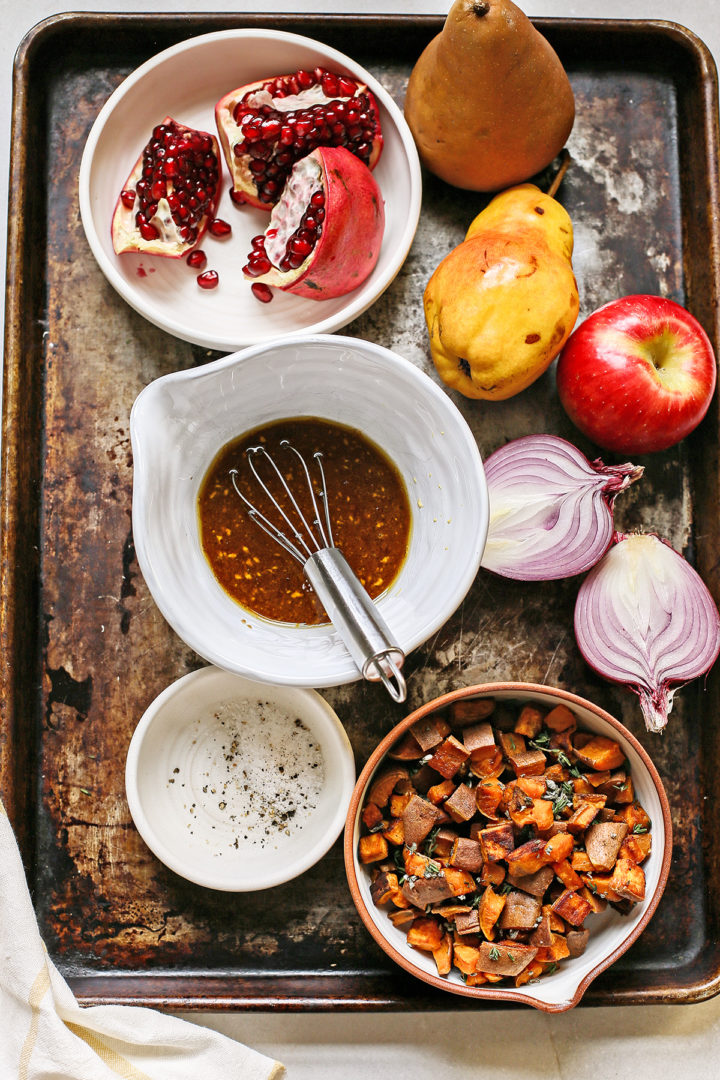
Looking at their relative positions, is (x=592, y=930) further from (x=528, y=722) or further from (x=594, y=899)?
(x=528, y=722)

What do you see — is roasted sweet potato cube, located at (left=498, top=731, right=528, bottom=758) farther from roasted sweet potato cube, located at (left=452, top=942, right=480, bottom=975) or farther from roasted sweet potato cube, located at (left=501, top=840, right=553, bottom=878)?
roasted sweet potato cube, located at (left=452, top=942, right=480, bottom=975)

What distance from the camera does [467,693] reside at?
102cm

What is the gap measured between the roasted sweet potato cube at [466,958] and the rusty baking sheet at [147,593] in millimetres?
117

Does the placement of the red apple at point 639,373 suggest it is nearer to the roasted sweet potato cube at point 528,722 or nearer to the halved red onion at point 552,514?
the halved red onion at point 552,514

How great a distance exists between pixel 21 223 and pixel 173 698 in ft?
2.11

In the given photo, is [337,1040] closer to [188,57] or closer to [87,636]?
[87,636]

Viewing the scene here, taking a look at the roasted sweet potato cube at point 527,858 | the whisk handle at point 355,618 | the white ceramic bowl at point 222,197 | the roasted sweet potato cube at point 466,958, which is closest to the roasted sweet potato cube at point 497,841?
the roasted sweet potato cube at point 527,858

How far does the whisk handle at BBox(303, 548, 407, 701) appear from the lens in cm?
91

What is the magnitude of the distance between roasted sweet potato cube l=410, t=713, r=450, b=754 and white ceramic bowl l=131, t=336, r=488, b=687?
0.14 m

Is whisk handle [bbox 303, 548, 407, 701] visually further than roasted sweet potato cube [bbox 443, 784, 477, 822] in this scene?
No

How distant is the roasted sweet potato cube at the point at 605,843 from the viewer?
102cm

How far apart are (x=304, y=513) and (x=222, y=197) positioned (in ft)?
1.46

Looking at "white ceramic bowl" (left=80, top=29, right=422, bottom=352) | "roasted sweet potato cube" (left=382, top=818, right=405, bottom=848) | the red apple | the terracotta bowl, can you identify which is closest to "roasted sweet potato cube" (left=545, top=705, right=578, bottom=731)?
the terracotta bowl

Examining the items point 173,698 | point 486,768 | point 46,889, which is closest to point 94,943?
point 46,889
